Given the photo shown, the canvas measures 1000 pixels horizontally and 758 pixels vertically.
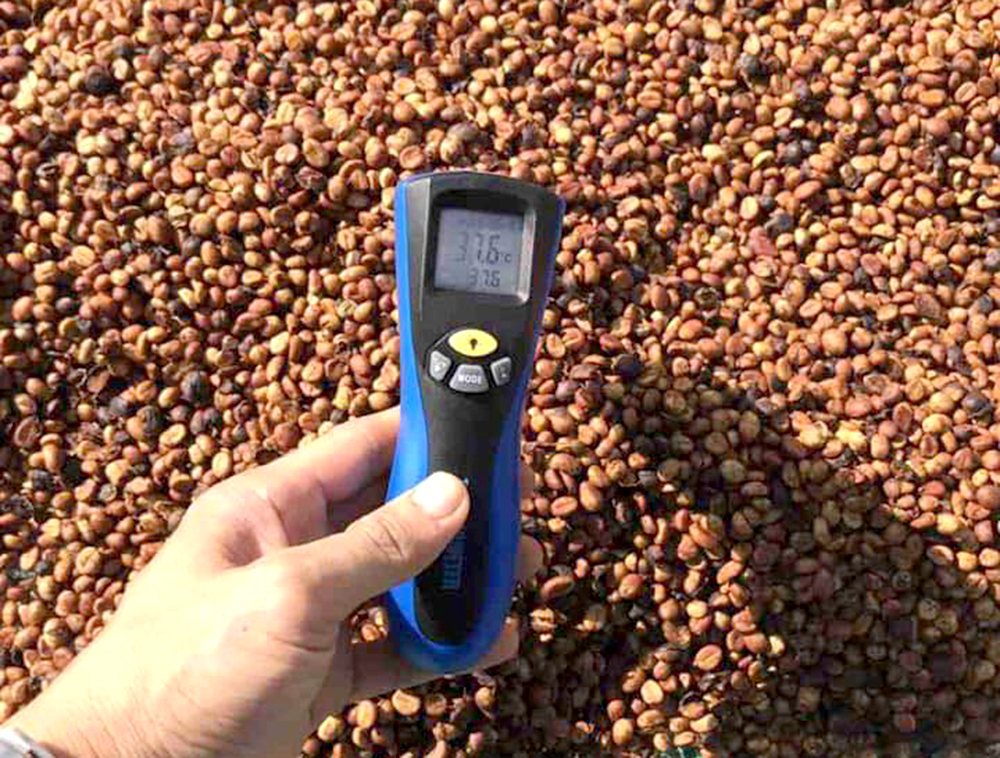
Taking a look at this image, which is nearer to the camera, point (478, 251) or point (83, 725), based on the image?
point (83, 725)

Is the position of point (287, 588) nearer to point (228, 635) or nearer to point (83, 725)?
point (228, 635)

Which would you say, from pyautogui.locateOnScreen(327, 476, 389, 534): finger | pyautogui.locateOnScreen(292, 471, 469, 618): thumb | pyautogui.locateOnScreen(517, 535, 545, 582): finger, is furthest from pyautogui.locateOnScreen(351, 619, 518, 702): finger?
→ pyautogui.locateOnScreen(292, 471, 469, 618): thumb

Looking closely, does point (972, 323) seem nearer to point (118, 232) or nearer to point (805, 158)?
point (805, 158)

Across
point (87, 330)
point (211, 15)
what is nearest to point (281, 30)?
point (211, 15)

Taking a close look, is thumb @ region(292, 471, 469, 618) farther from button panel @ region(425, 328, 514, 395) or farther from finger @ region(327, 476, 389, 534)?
finger @ region(327, 476, 389, 534)

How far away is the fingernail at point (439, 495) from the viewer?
175 centimetres

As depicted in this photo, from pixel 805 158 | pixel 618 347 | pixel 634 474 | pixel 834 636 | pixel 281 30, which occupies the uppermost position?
pixel 281 30

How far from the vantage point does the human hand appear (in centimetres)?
161

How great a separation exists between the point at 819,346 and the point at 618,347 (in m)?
0.50

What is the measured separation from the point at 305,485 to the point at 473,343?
444mm

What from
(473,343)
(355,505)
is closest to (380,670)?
(355,505)

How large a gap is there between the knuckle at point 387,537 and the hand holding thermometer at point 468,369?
18 centimetres

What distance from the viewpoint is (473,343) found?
189 cm

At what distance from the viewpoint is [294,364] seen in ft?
8.35
